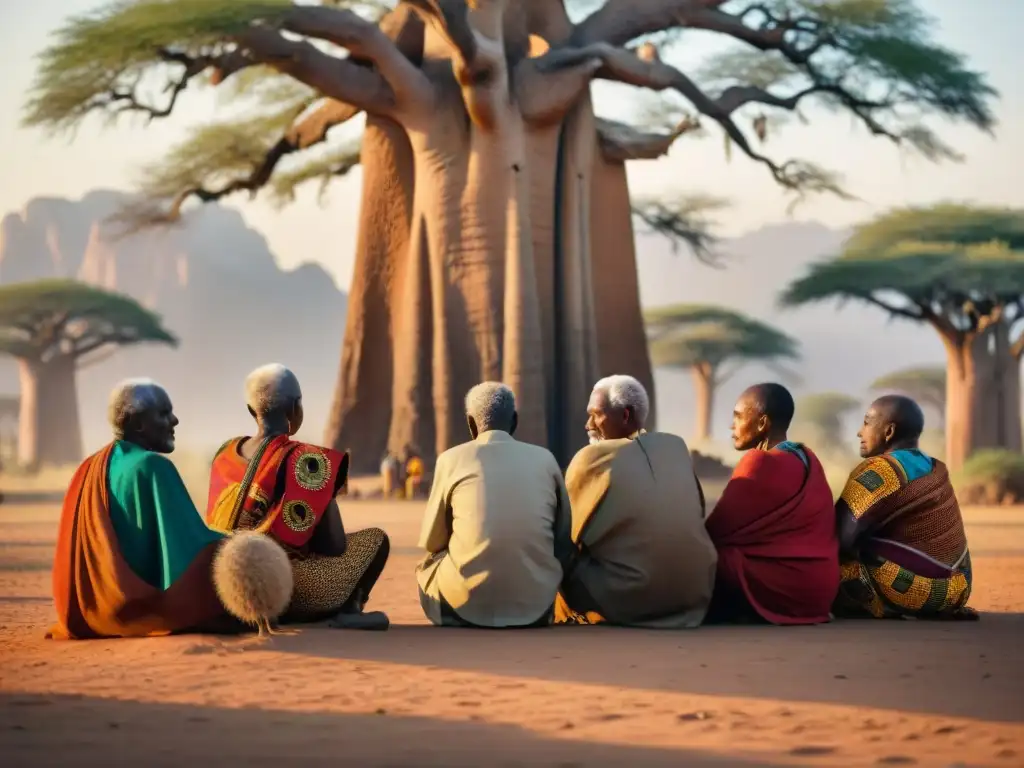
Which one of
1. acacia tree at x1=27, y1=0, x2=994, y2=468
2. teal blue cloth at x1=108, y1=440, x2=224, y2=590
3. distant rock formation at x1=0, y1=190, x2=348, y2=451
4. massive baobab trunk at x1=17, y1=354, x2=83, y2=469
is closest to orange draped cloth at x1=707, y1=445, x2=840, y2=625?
teal blue cloth at x1=108, y1=440, x2=224, y2=590

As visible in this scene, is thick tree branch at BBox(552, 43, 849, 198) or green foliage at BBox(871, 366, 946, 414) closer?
thick tree branch at BBox(552, 43, 849, 198)

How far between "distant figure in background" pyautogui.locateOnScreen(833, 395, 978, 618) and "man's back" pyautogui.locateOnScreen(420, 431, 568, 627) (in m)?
1.47

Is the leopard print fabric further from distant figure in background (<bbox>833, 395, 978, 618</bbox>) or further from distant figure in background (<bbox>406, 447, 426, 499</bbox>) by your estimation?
distant figure in background (<bbox>406, 447, 426, 499</bbox>)

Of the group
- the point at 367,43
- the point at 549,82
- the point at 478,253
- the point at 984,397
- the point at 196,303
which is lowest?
the point at 984,397

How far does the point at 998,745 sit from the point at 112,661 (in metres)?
3.29

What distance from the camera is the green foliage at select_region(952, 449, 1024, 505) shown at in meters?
21.7

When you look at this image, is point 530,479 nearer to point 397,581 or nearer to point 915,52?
point 397,581

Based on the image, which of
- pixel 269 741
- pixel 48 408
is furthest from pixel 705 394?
pixel 269 741

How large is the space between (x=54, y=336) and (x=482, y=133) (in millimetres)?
22004

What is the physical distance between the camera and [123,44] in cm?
1636

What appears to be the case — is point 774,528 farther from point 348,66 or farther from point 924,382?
point 924,382

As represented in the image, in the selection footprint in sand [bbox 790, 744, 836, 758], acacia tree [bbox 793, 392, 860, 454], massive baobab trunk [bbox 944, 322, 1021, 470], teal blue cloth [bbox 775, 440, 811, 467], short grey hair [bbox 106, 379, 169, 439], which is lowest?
footprint in sand [bbox 790, 744, 836, 758]

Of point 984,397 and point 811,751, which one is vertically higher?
point 984,397

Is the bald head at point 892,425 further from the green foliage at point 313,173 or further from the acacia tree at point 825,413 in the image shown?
the acacia tree at point 825,413
